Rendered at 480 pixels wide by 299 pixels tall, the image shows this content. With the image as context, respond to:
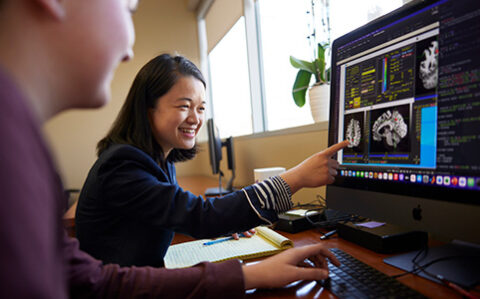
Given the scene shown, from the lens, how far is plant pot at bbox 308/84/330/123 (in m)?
1.44

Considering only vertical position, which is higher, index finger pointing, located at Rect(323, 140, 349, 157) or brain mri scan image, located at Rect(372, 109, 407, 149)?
brain mri scan image, located at Rect(372, 109, 407, 149)

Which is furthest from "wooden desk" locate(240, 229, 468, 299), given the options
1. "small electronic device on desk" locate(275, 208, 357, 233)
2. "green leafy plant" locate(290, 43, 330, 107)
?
"green leafy plant" locate(290, 43, 330, 107)

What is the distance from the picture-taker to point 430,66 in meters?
0.63

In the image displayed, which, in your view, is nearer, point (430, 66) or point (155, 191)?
point (430, 66)

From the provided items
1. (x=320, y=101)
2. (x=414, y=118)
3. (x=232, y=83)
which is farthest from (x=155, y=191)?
(x=232, y=83)

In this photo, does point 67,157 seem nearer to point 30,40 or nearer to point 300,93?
point 300,93

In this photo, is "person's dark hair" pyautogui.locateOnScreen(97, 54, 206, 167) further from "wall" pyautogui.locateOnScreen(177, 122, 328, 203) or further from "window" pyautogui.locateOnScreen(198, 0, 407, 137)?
"window" pyautogui.locateOnScreen(198, 0, 407, 137)

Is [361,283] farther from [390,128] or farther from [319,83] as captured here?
[319,83]

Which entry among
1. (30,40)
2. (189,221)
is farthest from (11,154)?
(189,221)

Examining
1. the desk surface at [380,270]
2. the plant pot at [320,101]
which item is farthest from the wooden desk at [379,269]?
the plant pot at [320,101]

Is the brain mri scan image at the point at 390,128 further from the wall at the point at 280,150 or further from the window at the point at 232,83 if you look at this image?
the window at the point at 232,83

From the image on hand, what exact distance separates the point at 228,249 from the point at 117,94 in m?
3.16

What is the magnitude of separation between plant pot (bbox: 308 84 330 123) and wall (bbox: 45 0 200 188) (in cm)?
257

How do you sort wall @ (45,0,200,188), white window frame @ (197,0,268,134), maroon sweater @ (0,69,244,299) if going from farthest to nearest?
wall @ (45,0,200,188) → white window frame @ (197,0,268,134) → maroon sweater @ (0,69,244,299)
